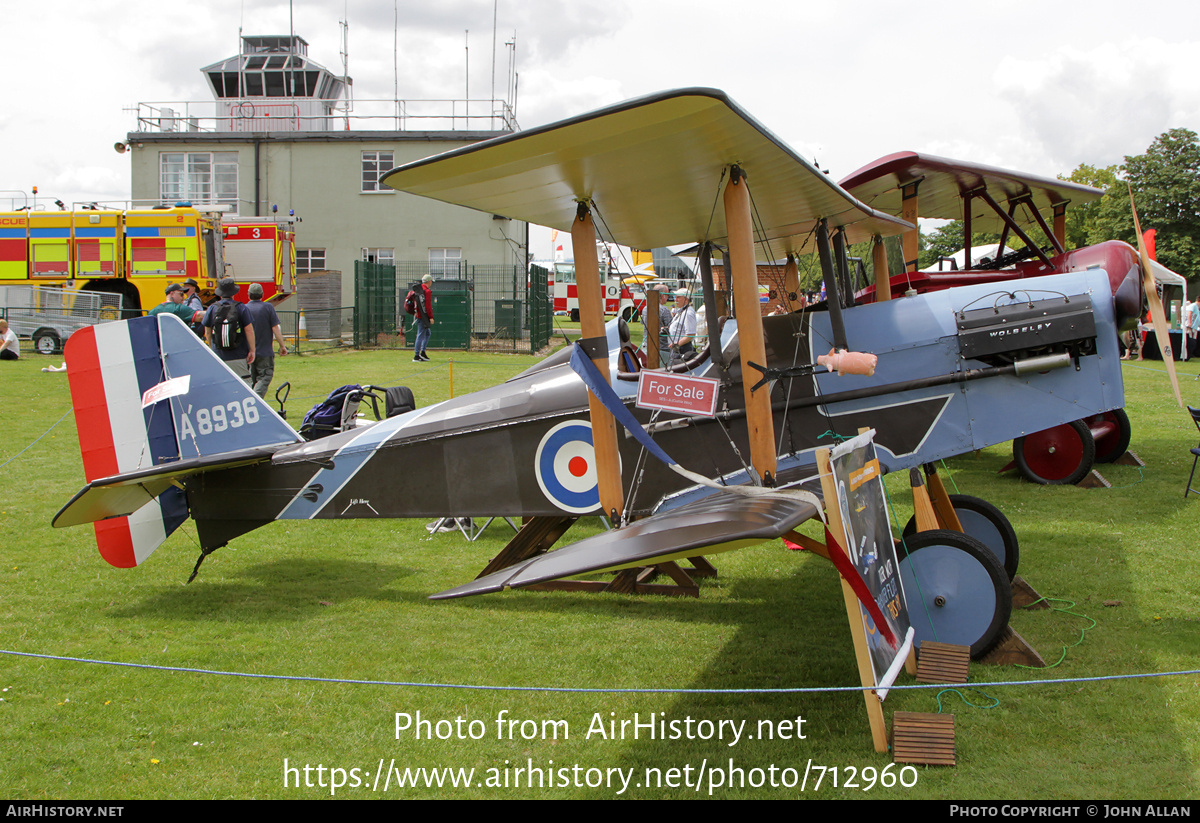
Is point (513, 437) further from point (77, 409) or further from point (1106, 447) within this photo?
point (1106, 447)

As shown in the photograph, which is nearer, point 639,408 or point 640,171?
point 640,171

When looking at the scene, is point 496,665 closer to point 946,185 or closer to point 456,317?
point 946,185

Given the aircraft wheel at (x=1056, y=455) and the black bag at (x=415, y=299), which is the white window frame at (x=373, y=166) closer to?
the black bag at (x=415, y=299)

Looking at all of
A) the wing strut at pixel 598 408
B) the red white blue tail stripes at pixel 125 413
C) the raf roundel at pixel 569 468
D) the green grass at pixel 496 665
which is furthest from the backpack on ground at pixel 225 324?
the wing strut at pixel 598 408

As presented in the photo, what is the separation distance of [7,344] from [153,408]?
15583 mm

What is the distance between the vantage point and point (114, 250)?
845 inches

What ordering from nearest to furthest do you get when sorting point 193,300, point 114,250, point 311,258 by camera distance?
1. point 193,300
2. point 114,250
3. point 311,258

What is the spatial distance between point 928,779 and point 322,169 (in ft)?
96.6

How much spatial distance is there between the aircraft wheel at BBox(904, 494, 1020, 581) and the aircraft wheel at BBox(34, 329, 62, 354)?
1997cm

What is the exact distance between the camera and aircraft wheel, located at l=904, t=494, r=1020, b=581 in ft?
17.2

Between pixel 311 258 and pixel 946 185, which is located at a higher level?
pixel 311 258

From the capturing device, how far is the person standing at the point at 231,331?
10469 millimetres

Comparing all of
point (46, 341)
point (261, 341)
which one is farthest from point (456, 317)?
point (261, 341)

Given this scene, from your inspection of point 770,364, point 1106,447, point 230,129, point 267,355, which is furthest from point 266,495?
point 230,129
